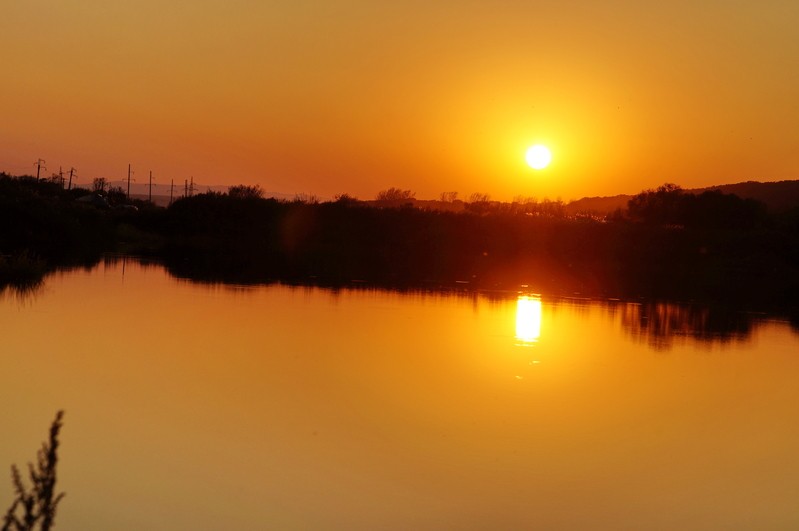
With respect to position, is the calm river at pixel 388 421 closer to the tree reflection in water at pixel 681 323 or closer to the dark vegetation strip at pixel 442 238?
the tree reflection in water at pixel 681 323

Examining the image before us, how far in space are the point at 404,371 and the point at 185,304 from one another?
7798 millimetres

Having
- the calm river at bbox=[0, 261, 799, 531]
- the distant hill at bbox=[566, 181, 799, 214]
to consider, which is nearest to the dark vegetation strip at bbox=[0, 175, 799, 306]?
the calm river at bbox=[0, 261, 799, 531]

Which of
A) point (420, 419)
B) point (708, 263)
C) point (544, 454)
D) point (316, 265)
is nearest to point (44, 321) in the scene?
point (420, 419)

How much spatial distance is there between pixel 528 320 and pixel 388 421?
10.4m

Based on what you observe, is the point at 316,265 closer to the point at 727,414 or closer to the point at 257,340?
the point at 257,340

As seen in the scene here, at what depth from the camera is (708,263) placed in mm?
56188

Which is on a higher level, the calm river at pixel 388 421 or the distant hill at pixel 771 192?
the distant hill at pixel 771 192

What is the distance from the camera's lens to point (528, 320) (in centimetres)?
1981

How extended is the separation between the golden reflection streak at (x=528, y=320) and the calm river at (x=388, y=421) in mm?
111

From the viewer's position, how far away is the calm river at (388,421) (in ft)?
23.9

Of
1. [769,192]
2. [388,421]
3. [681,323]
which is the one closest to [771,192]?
[769,192]

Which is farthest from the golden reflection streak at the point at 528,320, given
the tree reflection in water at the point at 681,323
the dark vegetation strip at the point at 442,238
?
the dark vegetation strip at the point at 442,238

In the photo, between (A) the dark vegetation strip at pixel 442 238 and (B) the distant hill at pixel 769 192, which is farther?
(B) the distant hill at pixel 769 192

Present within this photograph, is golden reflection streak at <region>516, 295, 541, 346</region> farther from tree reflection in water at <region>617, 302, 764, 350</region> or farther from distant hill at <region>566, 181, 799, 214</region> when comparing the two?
distant hill at <region>566, 181, 799, 214</region>
